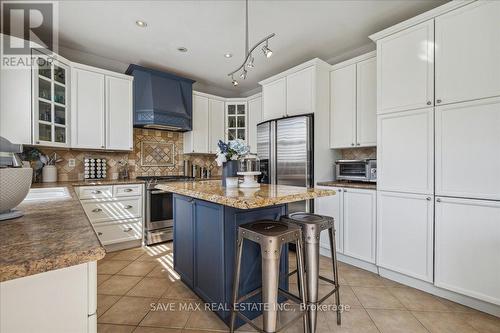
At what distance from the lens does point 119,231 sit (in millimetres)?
3074

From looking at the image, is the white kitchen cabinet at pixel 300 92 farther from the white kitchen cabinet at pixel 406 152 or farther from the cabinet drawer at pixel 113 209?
the cabinet drawer at pixel 113 209

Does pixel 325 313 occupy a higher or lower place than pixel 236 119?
lower

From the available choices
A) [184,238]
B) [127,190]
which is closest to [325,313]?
[184,238]

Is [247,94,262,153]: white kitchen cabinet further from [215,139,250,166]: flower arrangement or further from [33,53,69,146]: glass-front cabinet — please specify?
[33,53,69,146]: glass-front cabinet

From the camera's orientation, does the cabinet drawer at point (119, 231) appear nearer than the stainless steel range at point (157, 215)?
Yes

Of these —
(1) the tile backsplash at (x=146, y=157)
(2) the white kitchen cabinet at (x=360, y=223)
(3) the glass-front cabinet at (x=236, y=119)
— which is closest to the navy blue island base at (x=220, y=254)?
(2) the white kitchen cabinet at (x=360, y=223)

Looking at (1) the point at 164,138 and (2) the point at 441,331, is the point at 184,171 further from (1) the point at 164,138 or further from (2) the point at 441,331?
(2) the point at 441,331

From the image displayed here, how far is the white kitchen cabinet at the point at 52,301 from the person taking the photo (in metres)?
0.53

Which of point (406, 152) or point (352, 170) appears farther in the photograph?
point (352, 170)

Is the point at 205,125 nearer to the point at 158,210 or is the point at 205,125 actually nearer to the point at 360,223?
the point at 158,210

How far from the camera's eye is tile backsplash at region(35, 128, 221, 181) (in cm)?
321

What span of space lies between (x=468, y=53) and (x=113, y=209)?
404 cm

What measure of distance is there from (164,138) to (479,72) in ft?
13.2

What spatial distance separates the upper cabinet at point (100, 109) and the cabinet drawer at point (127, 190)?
602 mm
